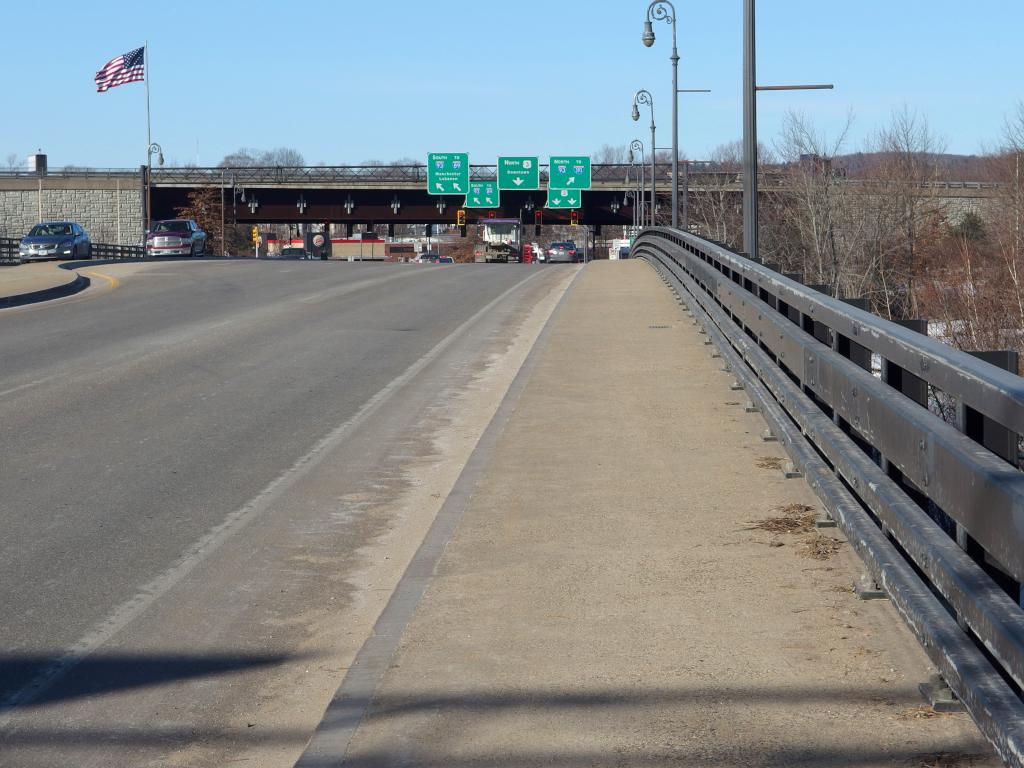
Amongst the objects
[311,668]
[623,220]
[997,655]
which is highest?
[623,220]

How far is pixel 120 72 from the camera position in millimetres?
60938

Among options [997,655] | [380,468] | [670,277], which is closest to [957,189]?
[670,277]

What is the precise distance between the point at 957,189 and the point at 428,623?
7477 centimetres

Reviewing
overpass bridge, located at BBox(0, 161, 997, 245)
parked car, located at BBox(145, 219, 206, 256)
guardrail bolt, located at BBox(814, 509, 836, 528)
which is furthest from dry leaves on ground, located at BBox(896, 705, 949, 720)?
overpass bridge, located at BBox(0, 161, 997, 245)

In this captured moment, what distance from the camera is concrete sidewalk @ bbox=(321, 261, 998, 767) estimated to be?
4.04m

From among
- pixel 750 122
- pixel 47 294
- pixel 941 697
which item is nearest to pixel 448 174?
pixel 47 294

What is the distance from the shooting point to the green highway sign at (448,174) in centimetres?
7775

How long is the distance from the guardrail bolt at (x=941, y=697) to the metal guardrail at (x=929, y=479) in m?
0.15

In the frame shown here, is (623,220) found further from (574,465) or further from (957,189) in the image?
(574,465)

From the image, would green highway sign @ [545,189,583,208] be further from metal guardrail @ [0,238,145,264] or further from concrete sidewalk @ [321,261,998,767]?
concrete sidewalk @ [321,261,998,767]

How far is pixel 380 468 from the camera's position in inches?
371

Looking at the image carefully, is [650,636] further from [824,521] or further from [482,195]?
[482,195]

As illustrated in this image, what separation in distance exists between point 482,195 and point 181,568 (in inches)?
2904

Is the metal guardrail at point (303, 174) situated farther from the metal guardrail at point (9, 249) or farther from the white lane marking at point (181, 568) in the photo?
the white lane marking at point (181, 568)
